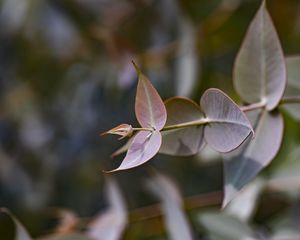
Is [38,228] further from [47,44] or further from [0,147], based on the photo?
[47,44]

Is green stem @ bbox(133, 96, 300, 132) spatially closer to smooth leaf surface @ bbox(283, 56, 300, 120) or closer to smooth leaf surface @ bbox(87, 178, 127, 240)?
smooth leaf surface @ bbox(283, 56, 300, 120)

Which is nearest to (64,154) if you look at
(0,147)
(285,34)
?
(0,147)

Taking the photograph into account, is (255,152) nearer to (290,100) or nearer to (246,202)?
(290,100)

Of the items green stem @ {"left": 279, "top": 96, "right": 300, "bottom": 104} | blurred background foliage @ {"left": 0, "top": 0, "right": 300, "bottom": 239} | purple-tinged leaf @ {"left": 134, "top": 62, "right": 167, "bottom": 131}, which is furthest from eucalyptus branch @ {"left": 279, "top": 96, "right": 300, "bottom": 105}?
blurred background foliage @ {"left": 0, "top": 0, "right": 300, "bottom": 239}

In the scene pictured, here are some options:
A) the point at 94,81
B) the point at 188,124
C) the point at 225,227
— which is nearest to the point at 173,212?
the point at 225,227

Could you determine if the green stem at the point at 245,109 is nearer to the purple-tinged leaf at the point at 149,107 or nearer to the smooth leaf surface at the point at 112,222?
the purple-tinged leaf at the point at 149,107

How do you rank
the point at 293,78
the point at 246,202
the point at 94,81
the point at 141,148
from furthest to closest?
the point at 94,81, the point at 246,202, the point at 293,78, the point at 141,148

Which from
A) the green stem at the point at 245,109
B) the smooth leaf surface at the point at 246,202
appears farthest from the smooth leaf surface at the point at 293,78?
the smooth leaf surface at the point at 246,202
